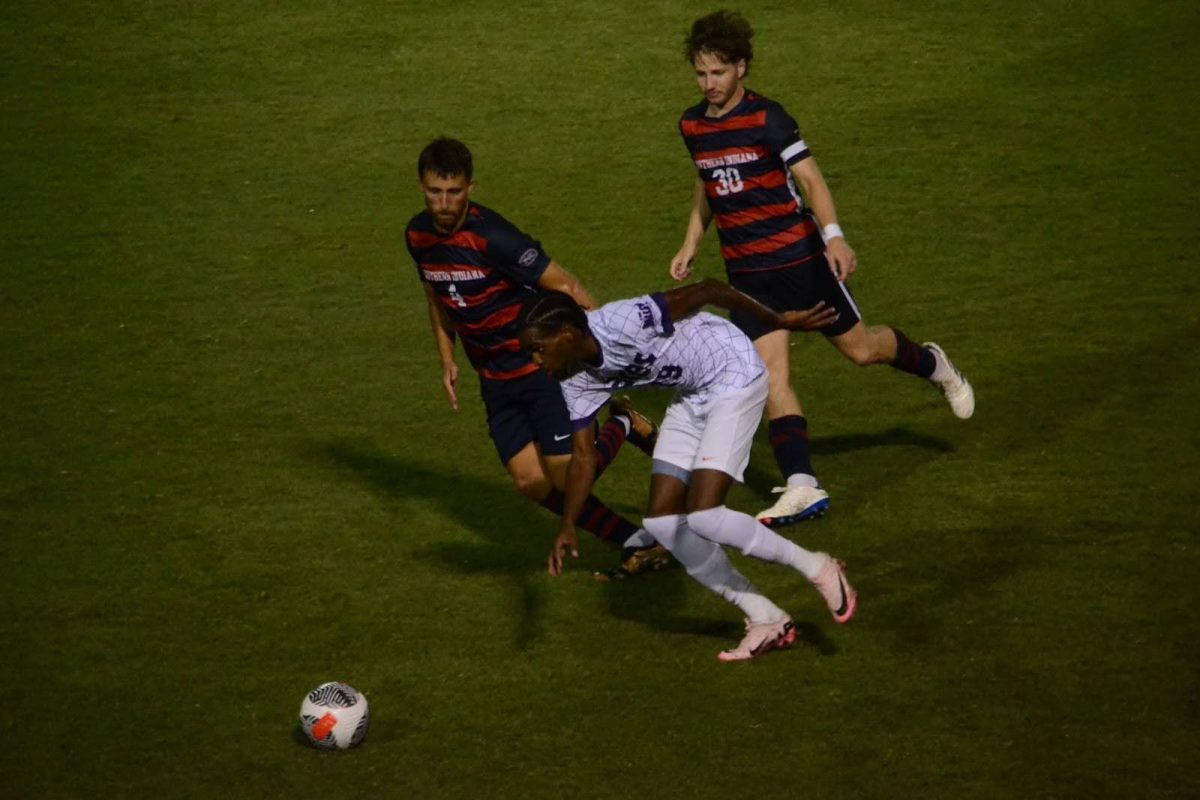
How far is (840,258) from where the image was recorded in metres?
7.77

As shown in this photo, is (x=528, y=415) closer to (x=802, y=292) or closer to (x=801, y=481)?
(x=801, y=481)

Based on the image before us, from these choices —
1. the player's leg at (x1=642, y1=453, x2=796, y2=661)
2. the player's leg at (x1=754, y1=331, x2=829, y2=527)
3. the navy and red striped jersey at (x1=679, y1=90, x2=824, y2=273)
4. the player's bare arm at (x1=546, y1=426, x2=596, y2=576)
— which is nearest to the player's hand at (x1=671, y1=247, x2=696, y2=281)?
the navy and red striped jersey at (x1=679, y1=90, x2=824, y2=273)

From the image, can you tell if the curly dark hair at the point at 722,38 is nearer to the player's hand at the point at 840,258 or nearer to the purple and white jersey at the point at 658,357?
the player's hand at the point at 840,258

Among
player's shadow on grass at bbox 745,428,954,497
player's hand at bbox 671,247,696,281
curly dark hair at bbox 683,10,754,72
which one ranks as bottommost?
player's shadow on grass at bbox 745,428,954,497

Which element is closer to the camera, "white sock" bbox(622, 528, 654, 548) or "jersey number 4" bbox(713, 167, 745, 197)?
"white sock" bbox(622, 528, 654, 548)

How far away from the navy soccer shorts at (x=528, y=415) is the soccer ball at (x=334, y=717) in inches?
67.3

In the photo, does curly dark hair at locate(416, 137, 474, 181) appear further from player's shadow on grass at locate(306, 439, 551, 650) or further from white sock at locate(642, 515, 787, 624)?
player's shadow on grass at locate(306, 439, 551, 650)

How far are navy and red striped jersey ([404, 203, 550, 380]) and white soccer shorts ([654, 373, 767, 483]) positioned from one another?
895mm

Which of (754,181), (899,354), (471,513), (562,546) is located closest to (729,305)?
(562,546)

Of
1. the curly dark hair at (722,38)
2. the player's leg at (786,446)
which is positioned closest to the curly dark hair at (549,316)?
the player's leg at (786,446)

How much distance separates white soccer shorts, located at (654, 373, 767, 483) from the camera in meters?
6.84

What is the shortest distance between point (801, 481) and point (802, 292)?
959 millimetres

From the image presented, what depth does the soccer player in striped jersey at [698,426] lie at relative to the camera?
22.1 feet

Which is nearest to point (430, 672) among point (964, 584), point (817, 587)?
point (817, 587)
